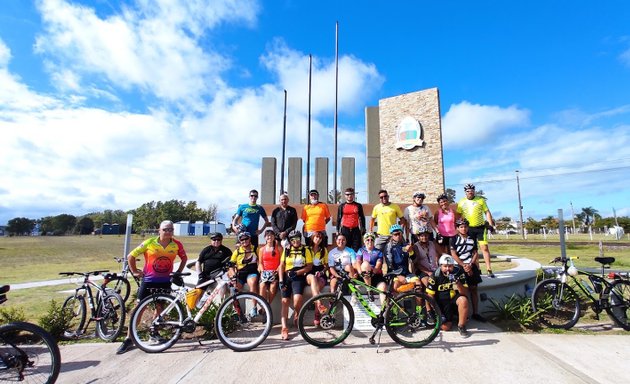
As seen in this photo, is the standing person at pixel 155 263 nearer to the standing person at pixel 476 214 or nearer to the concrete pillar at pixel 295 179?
the standing person at pixel 476 214

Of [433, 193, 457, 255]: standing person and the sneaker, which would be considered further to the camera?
[433, 193, 457, 255]: standing person

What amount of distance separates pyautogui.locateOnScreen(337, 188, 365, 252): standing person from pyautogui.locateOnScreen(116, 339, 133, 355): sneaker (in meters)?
3.77

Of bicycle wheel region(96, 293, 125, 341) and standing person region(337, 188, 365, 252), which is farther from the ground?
standing person region(337, 188, 365, 252)

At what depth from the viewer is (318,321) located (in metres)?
4.63

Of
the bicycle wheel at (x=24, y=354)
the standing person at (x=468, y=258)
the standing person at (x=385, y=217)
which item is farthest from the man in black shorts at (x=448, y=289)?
the bicycle wheel at (x=24, y=354)

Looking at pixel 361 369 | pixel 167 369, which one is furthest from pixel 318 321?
pixel 167 369

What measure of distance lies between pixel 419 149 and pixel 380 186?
205cm

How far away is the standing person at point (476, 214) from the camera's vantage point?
607 cm

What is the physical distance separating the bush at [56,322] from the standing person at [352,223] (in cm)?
472

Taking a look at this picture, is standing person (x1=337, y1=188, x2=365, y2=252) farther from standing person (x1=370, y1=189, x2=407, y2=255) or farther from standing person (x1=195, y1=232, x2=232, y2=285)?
standing person (x1=195, y1=232, x2=232, y2=285)

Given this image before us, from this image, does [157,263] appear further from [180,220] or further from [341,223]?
[180,220]

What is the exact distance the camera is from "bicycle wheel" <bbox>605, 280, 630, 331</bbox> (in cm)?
494

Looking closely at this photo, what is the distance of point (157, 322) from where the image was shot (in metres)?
4.30

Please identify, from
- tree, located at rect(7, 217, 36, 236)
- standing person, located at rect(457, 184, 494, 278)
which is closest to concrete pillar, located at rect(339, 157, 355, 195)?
standing person, located at rect(457, 184, 494, 278)
